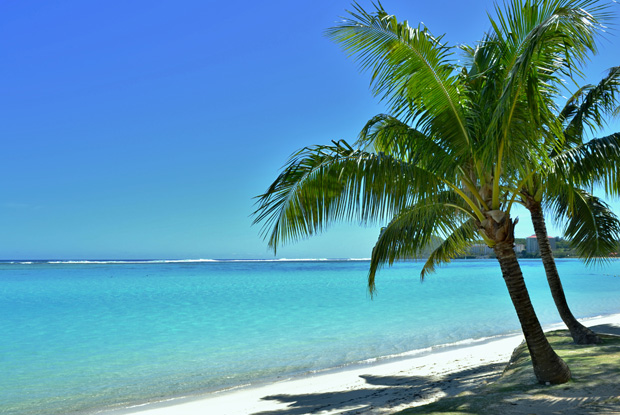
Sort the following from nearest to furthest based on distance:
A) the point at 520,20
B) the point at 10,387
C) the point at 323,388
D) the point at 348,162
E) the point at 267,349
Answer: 1. the point at 520,20
2. the point at 348,162
3. the point at 323,388
4. the point at 10,387
5. the point at 267,349

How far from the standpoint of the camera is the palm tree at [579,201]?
566 centimetres

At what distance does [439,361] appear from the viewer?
941 centimetres

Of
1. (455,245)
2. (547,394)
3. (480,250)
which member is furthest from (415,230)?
(547,394)

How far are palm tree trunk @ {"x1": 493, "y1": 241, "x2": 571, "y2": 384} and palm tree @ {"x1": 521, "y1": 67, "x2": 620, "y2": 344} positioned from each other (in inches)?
46.9

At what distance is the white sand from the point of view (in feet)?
20.7

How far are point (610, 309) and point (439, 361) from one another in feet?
41.2

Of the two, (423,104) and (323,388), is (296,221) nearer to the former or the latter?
(423,104)

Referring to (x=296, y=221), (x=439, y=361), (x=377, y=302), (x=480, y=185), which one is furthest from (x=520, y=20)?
(x=377, y=302)

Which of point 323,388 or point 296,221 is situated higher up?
point 296,221

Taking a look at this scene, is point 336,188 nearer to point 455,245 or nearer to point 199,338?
point 455,245

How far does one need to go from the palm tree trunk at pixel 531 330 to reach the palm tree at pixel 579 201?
3.91 ft

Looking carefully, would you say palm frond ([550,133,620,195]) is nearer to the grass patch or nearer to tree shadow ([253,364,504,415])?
the grass patch

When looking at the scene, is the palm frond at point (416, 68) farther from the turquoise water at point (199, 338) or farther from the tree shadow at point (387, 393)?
the turquoise water at point (199, 338)

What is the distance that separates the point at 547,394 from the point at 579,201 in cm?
448
